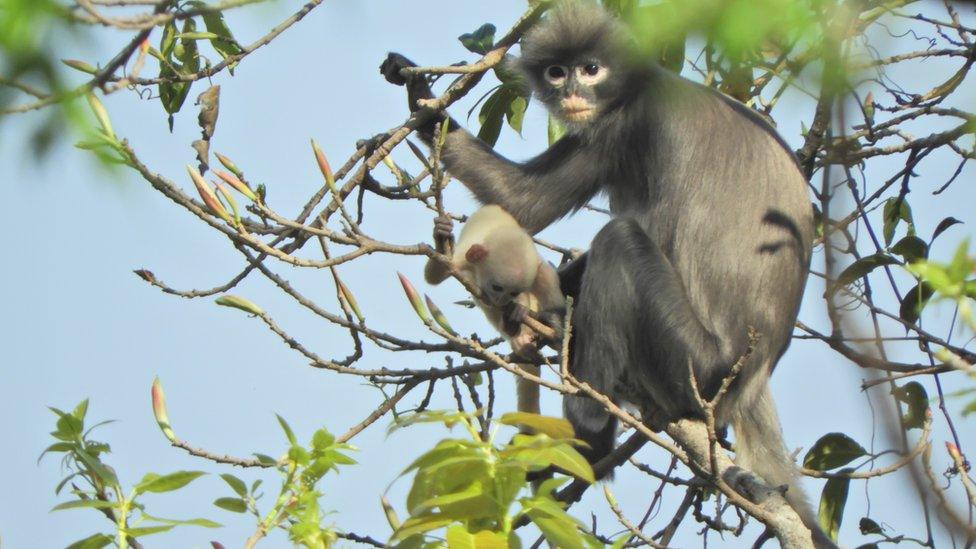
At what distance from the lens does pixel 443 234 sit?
4730mm

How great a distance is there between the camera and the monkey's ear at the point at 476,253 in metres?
5.45

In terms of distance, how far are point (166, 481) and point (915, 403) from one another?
3776mm

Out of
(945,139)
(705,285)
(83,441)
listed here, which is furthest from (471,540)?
(705,285)

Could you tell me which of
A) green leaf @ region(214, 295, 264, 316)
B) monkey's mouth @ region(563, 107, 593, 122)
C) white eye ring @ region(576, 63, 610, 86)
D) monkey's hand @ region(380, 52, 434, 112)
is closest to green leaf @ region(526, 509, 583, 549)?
green leaf @ region(214, 295, 264, 316)

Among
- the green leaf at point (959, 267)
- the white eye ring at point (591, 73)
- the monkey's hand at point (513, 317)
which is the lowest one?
the green leaf at point (959, 267)

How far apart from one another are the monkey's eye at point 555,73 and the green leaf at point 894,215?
189 cm

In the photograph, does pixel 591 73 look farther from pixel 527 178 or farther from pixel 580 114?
pixel 527 178

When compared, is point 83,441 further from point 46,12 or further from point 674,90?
point 674,90

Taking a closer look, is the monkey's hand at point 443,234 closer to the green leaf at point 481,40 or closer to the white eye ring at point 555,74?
the green leaf at point 481,40

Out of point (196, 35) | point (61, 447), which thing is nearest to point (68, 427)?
point (61, 447)

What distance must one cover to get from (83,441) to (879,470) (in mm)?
3333

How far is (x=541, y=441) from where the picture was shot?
6.57ft

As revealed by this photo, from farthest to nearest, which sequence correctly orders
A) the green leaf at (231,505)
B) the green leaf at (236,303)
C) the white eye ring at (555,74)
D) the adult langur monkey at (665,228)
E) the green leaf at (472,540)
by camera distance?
the white eye ring at (555,74)
the adult langur monkey at (665,228)
the green leaf at (236,303)
the green leaf at (231,505)
the green leaf at (472,540)

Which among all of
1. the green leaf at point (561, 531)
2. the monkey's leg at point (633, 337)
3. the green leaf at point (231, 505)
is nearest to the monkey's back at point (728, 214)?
the monkey's leg at point (633, 337)
